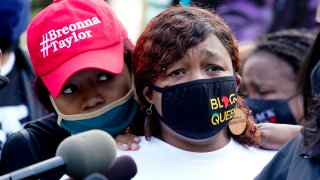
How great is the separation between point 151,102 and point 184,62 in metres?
0.25

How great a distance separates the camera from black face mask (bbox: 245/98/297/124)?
4.37 metres

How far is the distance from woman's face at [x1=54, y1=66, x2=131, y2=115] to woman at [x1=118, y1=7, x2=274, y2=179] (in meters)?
0.10

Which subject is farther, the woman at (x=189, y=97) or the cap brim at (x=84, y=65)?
the cap brim at (x=84, y=65)

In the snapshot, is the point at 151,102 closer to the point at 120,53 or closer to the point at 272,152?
the point at 120,53

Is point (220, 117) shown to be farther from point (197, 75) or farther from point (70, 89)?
point (70, 89)

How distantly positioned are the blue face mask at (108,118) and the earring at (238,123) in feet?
1.32

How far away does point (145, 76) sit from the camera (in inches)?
120

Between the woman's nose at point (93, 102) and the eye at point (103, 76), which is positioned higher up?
the eye at point (103, 76)

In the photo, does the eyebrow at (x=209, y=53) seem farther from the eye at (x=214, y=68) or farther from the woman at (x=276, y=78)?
the woman at (x=276, y=78)

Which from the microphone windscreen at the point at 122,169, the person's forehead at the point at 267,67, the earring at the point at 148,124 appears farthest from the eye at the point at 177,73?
the person's forehead at the point at 267,67

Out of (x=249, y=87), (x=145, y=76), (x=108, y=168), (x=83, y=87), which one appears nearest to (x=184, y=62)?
(x=145, y=76)

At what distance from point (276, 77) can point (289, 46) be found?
1.04ft

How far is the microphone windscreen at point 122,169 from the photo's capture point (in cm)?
215

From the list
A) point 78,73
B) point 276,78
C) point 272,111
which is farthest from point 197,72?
point 276,78
